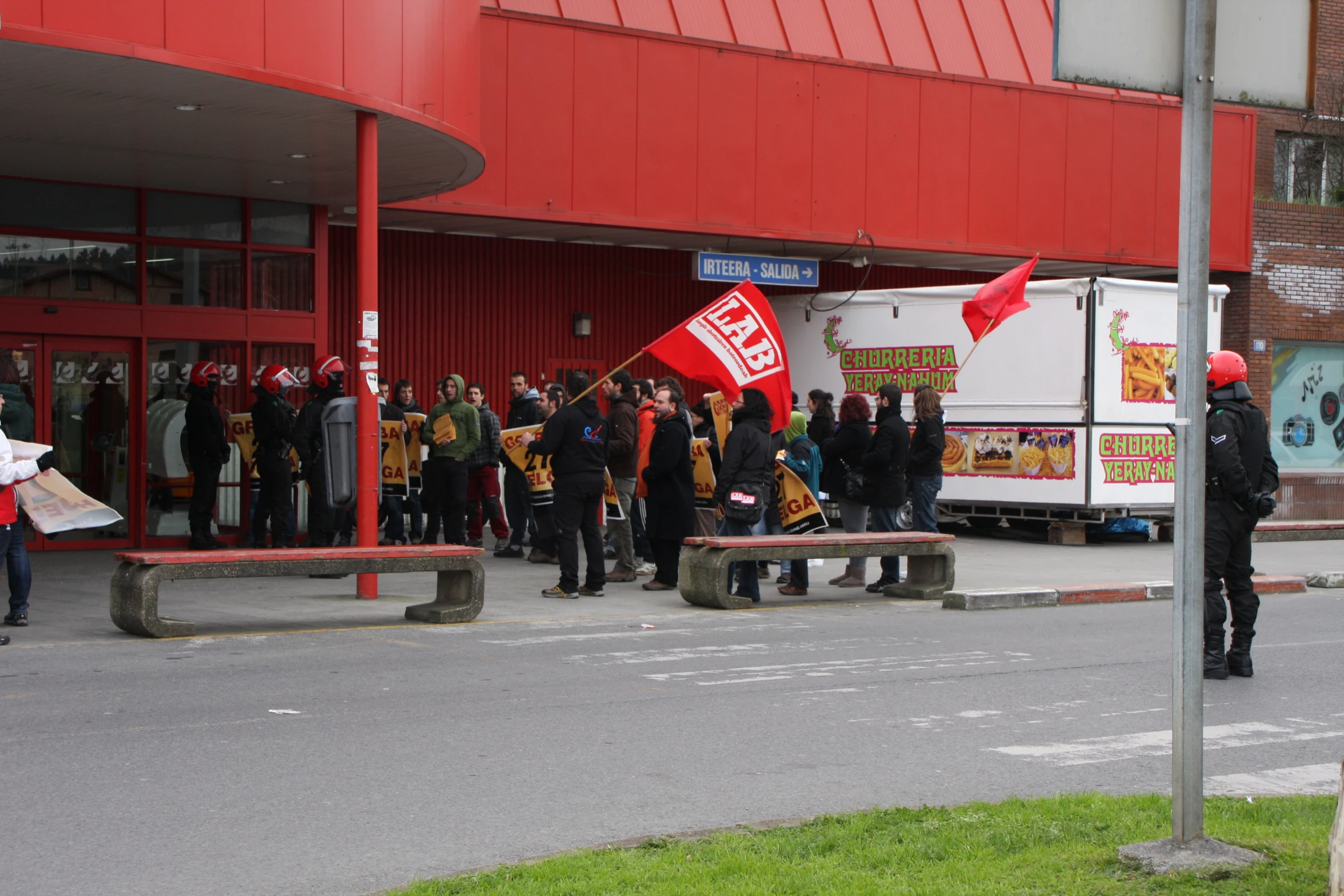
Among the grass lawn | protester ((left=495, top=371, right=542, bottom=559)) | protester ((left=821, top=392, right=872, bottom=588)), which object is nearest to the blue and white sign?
protester ((left=495, top=371, right=542, bottom=559))

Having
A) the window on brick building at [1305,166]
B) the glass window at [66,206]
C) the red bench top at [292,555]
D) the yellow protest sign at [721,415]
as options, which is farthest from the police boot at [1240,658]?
the window on brick building at [1305,166]

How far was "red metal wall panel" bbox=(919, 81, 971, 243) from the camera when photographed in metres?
21.4

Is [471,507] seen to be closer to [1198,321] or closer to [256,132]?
[256,132]

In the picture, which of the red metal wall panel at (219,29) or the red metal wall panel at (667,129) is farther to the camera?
the red metal wall panel at (667,129)

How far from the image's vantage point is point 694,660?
982cm

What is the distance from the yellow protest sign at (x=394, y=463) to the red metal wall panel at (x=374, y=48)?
558cm

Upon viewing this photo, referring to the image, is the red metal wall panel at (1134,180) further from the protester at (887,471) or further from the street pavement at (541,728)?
the street pavement at (541,728)

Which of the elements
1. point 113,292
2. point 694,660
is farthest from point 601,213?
point 694,660

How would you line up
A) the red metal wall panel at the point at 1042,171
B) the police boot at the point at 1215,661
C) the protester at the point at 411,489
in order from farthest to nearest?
the red metal wall panel at the point at 1042,171
the protester at the point at 411,489
the police boot at the point at 1215,661

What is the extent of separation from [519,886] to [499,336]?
16.9 m

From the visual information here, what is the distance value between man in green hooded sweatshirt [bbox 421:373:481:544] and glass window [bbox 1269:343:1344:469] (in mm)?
15490

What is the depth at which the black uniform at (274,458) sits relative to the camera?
50.9 feet

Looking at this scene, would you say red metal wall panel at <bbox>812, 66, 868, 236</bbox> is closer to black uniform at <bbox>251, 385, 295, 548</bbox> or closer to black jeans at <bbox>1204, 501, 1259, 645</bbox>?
black uniform at <bbox>251, 385, 295, 548</bbox>

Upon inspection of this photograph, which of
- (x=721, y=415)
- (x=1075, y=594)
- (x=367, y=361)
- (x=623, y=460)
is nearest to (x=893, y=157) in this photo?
(x=721, y=415)
